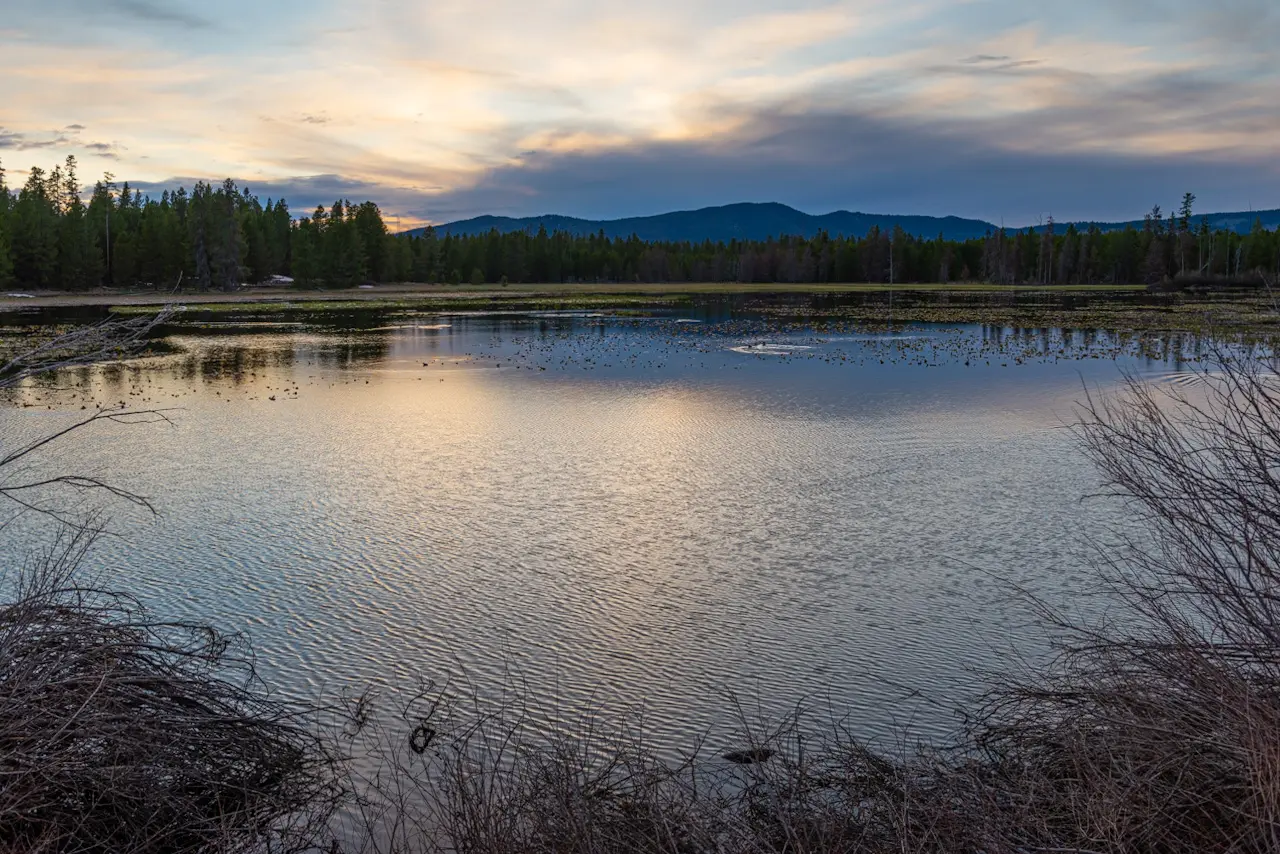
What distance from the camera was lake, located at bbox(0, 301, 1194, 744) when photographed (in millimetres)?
8578

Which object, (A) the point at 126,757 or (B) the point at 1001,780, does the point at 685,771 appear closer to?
(B) the point at 1001,780

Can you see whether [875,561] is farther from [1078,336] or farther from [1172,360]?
[1078,336]

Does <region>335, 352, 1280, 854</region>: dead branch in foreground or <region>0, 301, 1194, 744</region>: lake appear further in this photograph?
<region>0, 301, 1194, 744</region>: lake

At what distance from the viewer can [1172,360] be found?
3083 cm

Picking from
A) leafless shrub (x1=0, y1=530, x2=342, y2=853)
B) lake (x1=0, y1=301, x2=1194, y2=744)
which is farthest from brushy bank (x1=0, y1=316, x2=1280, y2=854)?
lake (x1=0, y1=301, x2=1194, y2=744)

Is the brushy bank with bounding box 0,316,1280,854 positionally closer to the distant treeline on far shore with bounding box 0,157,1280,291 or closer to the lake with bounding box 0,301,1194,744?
the lake with bounding box 0,301,1194,744

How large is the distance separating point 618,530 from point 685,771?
586 centimetres

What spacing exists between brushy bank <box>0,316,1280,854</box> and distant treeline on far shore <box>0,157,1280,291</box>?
318 feet

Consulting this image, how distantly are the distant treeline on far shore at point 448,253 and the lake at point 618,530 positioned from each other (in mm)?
80250

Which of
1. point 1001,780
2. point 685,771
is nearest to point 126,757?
point 685,771

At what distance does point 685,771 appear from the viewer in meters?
6.80

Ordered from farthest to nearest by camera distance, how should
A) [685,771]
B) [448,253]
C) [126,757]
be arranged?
[448,253]
[685,771]
[126,757]

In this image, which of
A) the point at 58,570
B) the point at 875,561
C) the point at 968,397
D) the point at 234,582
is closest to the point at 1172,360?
the point at 968,397

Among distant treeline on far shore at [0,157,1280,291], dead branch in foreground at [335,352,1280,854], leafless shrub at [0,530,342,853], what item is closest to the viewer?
dead branch in foreground at [335,352,1280,854]
